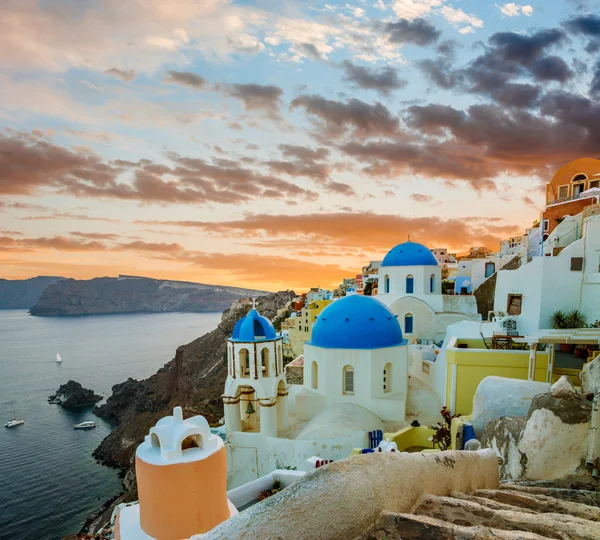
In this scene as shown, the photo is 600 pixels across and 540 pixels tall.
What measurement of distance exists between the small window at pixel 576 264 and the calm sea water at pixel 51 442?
103ft

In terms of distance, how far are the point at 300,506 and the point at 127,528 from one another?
16.3 ft

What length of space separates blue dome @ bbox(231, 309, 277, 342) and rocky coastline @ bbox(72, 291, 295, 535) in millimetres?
16367

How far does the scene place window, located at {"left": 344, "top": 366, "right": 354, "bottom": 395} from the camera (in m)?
16.3

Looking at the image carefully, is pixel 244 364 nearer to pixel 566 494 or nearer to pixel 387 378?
pixel 387 378

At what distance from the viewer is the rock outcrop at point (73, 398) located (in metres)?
50.0

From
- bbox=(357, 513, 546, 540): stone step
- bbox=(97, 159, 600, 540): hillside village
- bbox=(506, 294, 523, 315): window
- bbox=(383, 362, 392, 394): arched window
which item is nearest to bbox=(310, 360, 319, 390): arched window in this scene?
bbox=(97, 159, 600, 540): hillside village

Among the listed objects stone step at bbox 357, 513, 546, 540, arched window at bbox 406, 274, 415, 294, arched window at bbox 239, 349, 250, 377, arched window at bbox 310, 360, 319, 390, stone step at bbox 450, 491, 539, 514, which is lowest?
arched window at bbox 310, 360, 319, 390

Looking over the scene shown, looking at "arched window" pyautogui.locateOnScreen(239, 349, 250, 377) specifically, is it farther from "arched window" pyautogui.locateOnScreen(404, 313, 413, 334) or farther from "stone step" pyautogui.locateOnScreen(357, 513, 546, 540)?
"stone step" pyautogui.locateOnScreen(357, 513, 546, 540)

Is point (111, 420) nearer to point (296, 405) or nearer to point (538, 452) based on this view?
point (296, 405)

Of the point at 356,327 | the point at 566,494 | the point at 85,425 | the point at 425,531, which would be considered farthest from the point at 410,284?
the point at 85,425

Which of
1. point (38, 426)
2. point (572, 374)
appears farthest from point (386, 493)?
point (38, 426)

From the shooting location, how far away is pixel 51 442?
39.2 m

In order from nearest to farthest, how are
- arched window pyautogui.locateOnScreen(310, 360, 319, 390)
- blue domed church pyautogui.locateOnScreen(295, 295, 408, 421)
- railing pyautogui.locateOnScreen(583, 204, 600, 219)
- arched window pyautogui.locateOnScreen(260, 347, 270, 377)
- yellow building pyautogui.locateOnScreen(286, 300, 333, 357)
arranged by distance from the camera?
1. arched window pyautogui.locateOnScreen(260, 347, 270, 377)
2. blue domed church pyautogui.locateOnScreen(295, 295, 408, 421)
3. railing pyautogui.locateOnScreen(583, 204, 600, 219)
4. arched window pyautogui.locateOnScreen(310, 360, 319, 390)
5. yellow building pyautogui.locateOnScreen(286, 300, 333, 357)

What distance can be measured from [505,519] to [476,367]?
1145 centimetres
